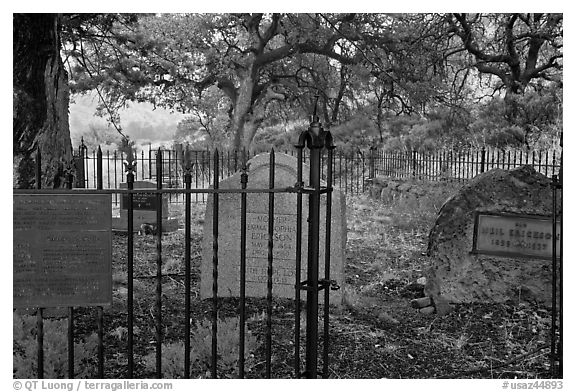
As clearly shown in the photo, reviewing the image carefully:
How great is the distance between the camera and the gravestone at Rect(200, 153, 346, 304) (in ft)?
20.5

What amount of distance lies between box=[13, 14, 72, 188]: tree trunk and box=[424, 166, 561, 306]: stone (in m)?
3.84

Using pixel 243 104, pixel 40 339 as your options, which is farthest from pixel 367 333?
pixel 243 104

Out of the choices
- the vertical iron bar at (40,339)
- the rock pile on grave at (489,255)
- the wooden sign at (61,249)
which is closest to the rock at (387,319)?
the rock pile on grave at (489,255)

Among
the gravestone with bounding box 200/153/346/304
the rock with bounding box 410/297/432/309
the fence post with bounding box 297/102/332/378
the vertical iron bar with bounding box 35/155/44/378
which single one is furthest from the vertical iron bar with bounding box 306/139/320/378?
the rock with bounding box 410/297/432/309

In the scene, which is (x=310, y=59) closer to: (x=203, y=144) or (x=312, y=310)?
(x=203, y=144)

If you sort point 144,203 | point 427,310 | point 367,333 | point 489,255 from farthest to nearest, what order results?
1. point 144,203
2. point 427,310
3. point 489,255
4. point 367,333

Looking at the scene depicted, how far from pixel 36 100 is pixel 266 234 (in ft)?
8.45

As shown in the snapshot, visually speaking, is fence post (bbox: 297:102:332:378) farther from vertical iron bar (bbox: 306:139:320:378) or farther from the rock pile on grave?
the rock pile on grave

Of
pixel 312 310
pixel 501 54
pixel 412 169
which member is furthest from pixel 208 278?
pixel 501 54

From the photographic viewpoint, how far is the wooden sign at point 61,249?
347 cm

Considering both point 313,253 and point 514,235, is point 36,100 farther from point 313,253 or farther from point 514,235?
point 514,235

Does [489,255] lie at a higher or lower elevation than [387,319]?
higher

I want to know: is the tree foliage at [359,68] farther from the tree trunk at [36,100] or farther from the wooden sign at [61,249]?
the wooden sign at [61,249]

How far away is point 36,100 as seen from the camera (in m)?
5.81
